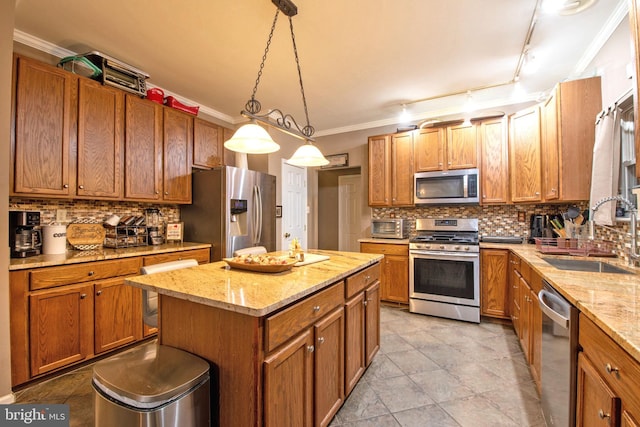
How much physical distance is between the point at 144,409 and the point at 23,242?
2.13 m

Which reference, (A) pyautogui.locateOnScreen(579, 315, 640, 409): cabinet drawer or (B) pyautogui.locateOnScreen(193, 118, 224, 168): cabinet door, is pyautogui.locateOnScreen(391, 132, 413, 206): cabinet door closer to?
(B) pyautogui.locateOnScreen(193, 118, 224, 168): cabinet door

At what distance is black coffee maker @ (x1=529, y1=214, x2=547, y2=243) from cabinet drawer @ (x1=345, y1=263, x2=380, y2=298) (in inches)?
90.6

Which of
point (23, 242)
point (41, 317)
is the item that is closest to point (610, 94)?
point (41, 317)

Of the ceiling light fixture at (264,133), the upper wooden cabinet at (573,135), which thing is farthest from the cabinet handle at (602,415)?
the upper wooden cabinet at (573,135)

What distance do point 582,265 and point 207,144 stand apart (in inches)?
155

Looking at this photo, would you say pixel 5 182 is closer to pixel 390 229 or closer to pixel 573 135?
pixel 390 229

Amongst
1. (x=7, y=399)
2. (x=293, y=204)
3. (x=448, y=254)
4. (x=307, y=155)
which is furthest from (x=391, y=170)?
(x=7, y=399)

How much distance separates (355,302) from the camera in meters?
1.85

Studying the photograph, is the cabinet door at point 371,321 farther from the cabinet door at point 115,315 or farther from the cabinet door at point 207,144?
the cabinet door at point 207,144

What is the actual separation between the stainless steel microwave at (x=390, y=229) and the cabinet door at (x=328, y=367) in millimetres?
2358

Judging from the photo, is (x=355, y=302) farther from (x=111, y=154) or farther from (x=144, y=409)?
(x=111, y=154)

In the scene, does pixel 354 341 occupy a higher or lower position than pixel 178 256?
lower

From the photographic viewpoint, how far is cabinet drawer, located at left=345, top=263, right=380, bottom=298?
5.87ft

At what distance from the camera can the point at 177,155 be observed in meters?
3.19
